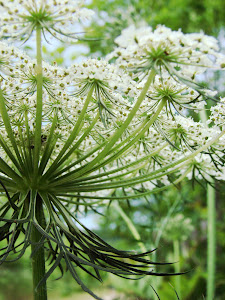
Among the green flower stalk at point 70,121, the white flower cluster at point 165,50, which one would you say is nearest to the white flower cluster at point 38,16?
the green flower stalk at point 70,121

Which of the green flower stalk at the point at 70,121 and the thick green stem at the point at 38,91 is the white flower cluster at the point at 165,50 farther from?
the thick green stem at the point at 38,91

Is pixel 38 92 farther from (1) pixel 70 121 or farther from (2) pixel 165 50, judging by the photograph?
(2) pixel 165 50

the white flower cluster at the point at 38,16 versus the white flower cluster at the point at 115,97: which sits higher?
the white flower cluster at the point at 38,16

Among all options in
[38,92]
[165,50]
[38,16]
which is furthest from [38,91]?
[165,50]

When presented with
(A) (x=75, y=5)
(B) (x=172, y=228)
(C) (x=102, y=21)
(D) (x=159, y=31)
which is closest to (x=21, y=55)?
(A) (x=75, y=5)

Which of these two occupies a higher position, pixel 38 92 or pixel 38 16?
pixel 38 16

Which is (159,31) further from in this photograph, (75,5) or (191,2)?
(191,2)

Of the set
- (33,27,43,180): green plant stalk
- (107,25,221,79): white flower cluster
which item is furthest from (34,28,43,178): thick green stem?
(107,25,221,79): white flower cluster

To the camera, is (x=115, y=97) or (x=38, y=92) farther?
(x=115, y=97)

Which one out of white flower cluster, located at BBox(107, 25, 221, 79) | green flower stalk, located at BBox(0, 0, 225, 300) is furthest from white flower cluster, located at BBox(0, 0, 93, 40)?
white flower cluster, located at BBox(107, 25, 221, 79)

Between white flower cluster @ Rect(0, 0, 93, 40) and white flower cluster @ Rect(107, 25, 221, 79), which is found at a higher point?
white flower cluster @ Rect(0, 0, 93, 40)

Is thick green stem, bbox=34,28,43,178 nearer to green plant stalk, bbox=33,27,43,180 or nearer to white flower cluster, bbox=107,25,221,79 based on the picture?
green plant stalk, bbox=33,27,43,180

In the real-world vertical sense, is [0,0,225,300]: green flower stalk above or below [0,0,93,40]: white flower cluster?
below
